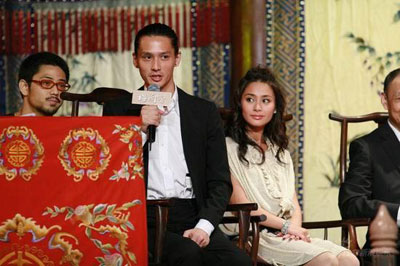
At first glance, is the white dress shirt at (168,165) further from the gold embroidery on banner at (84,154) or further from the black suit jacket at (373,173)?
the black suit jacket at (373,173)

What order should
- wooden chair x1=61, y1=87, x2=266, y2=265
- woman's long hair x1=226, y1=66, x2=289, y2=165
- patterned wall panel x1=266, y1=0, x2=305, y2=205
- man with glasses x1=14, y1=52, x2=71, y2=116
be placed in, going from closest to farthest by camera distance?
wooden chair x1=61, y1=87, x2=266, y2=265 < man with glasses x1=14, y1=52, x2=71, y2=116 < woman's long hair x1=226, y1=66, x2=289, y2=165 < patterned wall panel x1=266, y1=0, x2=305, y2=205

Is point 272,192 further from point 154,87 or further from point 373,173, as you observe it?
point 154,87

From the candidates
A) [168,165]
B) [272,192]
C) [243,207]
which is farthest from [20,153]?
[272,192]

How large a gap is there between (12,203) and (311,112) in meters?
2.58

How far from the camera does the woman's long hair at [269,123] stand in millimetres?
4066

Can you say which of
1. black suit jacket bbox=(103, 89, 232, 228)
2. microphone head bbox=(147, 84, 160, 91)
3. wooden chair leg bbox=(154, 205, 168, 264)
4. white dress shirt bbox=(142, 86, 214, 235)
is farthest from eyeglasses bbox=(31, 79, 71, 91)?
wooden chair leg bbox=(154, 205, 168, 264)

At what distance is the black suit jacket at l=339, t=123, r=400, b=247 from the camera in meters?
3.68

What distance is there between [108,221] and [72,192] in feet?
0.62

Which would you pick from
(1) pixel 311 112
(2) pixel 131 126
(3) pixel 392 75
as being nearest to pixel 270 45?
(1) pixel 311 112

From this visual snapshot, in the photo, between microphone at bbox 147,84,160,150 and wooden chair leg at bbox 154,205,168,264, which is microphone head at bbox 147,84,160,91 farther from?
wooden chair leg at bbox 154,205,168,264

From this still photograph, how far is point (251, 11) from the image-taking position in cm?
511

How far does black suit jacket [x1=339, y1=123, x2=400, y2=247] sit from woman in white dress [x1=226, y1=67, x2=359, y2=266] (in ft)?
0.80

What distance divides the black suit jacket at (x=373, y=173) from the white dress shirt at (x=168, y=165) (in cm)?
69

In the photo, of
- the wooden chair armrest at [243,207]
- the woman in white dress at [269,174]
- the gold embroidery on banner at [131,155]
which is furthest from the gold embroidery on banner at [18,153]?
the woman in white dress at [269,174]
